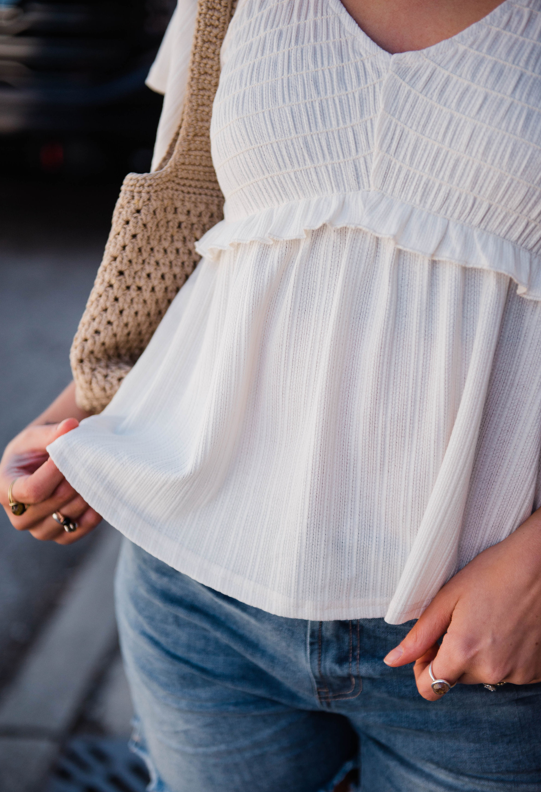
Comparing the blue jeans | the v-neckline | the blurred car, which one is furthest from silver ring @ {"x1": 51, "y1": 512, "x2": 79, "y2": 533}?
the blurred car

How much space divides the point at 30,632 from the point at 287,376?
1754mm

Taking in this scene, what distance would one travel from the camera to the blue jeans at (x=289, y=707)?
0.83 m

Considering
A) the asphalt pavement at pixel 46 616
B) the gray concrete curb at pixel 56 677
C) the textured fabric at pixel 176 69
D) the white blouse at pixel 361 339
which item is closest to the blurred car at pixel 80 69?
the asphalt pavement at pixel 46 616

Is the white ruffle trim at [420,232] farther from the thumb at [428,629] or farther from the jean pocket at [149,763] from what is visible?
the jean pocket at [149,763]

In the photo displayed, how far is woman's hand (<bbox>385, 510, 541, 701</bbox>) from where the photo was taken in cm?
70

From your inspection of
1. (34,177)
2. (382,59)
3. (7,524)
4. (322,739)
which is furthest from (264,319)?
(34,177)

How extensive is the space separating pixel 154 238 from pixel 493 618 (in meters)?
0.72

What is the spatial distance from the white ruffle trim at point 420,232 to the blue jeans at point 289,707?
0.47 meters

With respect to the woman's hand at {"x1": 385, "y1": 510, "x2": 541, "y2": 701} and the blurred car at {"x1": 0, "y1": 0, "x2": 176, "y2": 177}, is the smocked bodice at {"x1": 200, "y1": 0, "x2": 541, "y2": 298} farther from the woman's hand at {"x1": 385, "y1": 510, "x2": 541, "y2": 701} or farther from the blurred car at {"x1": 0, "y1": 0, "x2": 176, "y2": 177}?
the blurred car at {"x1": 0, "y1": 0, "x2": 176, "y2": 177}

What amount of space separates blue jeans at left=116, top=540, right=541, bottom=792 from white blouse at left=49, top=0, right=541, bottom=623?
0.39ft

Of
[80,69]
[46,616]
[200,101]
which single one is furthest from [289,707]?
[80,69]

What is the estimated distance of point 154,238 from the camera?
101 centimetres

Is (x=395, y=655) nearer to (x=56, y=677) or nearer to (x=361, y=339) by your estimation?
(x=361, y=339)

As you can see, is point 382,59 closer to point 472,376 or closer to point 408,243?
point 408,243
